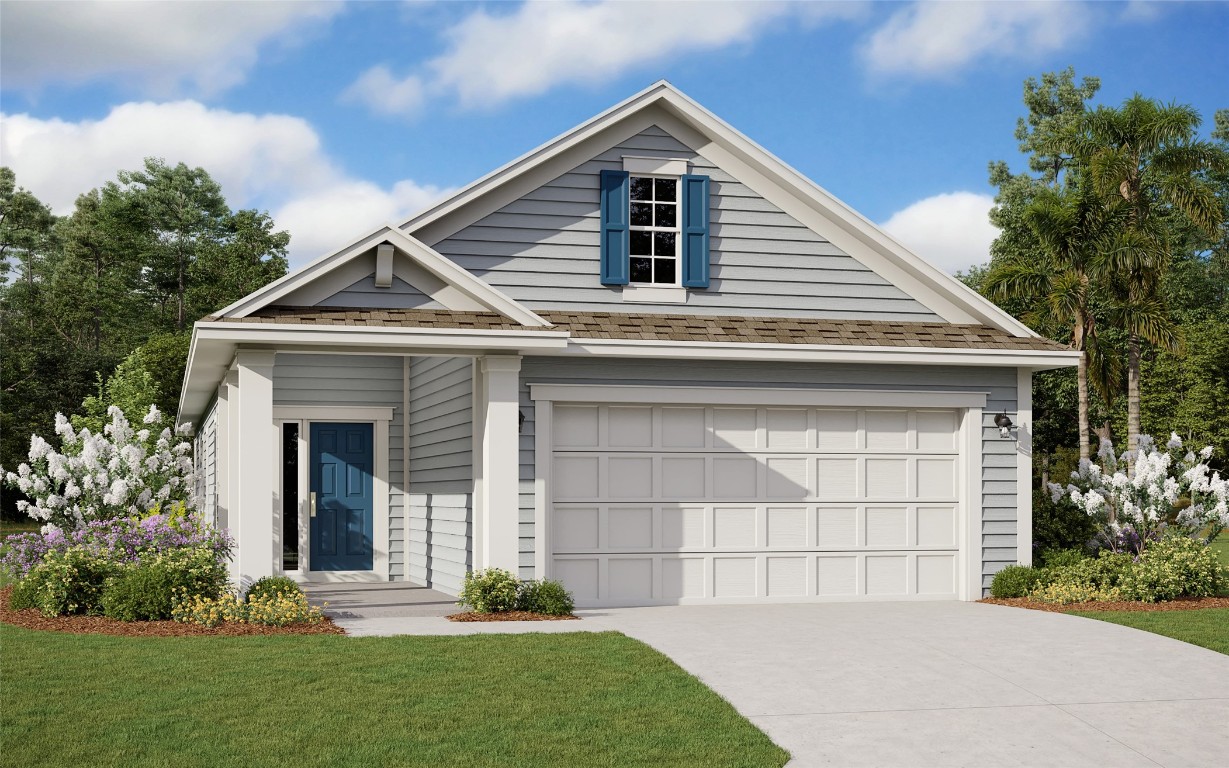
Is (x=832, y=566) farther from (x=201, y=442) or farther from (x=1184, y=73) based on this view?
(x=1184, y=73)

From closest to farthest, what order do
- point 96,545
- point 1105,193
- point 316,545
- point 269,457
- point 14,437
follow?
1. point 269,457
2. point 96,545
3. point 316,545
4. point 1105,193
5. point 14,437

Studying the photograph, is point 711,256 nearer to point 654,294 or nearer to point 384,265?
point 654,294

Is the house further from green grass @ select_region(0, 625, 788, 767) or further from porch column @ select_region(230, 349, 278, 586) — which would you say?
green grass @ select_region(0, 625, 788, 767)

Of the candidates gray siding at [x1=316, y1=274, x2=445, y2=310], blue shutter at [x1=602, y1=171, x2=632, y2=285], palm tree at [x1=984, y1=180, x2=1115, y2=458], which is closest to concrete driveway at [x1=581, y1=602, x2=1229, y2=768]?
gray siding at [x1=316, y1=274, x2=445, y2=310]

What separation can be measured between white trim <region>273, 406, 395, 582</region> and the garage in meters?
4.74

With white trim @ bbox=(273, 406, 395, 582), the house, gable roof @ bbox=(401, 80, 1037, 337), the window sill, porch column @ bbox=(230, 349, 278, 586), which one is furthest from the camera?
white trim @ bbox=(273, 406, 395, 582)

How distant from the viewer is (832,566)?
1407 centimetres

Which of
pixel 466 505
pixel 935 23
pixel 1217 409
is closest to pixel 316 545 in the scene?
pixel 466 505

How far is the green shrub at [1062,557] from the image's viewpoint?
46.4ft

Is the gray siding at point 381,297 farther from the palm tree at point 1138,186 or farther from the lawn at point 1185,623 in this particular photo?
the palm tree at point 1138,186

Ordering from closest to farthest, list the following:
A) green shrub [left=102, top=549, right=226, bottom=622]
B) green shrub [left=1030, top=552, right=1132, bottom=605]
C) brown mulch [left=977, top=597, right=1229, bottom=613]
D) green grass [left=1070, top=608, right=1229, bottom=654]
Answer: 1. green grass [left=1070, top=608, right=1229, bottom=654]
2. green shrub [left=102, top=549, right=226, bottom=622]
3. brown mulch [left=977, top=597, right=1229, bottom=613]
4. green shrub [left=1030, top=552, right=1132, bottom=605]

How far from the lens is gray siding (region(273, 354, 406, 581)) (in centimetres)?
1716

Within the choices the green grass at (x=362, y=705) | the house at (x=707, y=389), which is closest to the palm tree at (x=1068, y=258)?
the house at (x=707, y=389)

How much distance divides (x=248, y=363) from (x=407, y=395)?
17.5 ft
